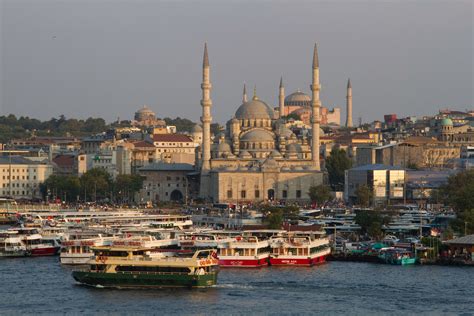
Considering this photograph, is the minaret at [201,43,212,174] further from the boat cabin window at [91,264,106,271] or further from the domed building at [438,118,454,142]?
the boat cabin window at [91,264,106,271]

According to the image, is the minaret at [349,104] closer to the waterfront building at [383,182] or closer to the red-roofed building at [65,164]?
the red-roofed building at [65,164]

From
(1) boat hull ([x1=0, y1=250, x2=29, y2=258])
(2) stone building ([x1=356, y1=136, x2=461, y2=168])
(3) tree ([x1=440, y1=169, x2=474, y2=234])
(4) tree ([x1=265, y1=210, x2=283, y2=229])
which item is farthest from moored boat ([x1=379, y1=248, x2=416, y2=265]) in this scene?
(2) stone building ([x1=356, y1=136, x2=461, y2=168])

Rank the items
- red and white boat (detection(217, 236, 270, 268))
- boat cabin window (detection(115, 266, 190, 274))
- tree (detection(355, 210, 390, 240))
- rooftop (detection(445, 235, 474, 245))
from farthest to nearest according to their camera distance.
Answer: tree (detection(355, 210, 390, 240)) < rooftop (detection(445, 235, 474, 245)) < red and white boat (detection(217, 236, 270, 268)) < boat cabin window (detection(115, 266, 190, 274))

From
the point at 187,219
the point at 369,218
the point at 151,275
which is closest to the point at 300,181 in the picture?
the point at 187,219

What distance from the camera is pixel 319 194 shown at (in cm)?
6444

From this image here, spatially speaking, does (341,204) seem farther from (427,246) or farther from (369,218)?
(427,246)

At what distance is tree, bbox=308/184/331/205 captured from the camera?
6438cm

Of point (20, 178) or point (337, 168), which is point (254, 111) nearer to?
point (337, 168)

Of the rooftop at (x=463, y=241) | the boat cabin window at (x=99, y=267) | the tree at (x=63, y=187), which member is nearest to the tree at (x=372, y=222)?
the rooftop at (x=463, y=241)

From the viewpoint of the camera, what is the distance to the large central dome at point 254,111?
76250 mm

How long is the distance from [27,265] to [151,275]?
255 inches

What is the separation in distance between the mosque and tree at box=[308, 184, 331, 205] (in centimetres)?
252

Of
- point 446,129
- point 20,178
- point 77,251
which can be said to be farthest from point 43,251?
point 446,129

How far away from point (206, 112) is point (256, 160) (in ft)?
11.4
